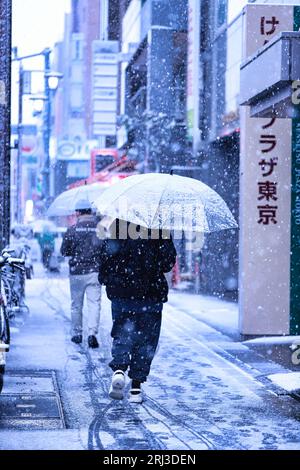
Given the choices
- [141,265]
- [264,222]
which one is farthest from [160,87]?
[141,265]

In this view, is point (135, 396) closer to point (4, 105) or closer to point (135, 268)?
point (135, 268)

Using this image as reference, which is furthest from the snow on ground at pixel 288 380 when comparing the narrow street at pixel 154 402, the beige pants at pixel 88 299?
the beige pants at pixel 88 299

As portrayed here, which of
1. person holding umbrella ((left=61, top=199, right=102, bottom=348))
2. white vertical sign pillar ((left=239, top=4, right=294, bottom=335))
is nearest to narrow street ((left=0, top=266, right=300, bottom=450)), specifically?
person holding umbrella ((left=61, top=199, right=102, bottom=348))

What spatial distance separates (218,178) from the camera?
22.3 meters

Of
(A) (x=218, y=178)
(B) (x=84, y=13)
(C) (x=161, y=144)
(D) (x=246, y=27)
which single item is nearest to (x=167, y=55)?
(C) (x=161, y=144)

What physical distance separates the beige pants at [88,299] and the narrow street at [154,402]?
35 cm

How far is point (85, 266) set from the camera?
41.2 ft

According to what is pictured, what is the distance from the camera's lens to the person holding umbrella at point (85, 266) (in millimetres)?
12523

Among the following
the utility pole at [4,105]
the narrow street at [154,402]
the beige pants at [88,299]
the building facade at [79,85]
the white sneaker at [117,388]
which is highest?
the building facade at [79,85]

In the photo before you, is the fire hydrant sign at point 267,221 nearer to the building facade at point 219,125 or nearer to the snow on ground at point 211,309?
the snow on ground at point 211,309

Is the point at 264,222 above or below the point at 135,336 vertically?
above

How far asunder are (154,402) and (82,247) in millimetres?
4222

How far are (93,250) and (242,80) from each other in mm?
2999

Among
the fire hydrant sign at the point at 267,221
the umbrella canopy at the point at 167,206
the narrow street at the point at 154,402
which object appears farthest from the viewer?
the fire hydrant sign at the point at 267,221
